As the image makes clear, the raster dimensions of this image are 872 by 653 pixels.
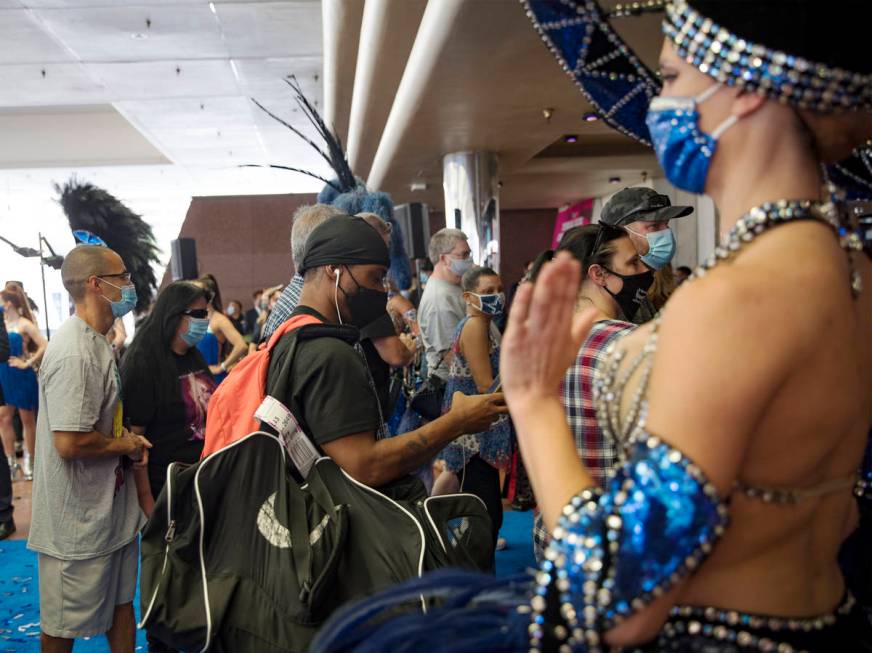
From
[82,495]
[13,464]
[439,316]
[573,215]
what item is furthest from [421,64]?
[573,215]

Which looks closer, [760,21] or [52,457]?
[760,21]

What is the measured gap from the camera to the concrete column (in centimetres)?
830

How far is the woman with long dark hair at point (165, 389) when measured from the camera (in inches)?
121

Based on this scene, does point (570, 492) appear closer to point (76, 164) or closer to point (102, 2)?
point (102, 2)

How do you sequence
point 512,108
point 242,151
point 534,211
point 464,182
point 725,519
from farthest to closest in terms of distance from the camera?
point 534,211 → point 242,151 → point 464,182 → point 512,108 → point 725,519

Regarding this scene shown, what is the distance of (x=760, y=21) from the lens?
2.92 feet

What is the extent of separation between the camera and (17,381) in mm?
6926

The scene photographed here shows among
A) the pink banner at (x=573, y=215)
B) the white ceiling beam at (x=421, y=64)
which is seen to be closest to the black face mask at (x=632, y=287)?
the white ceiling beam at (x=421, y=64)

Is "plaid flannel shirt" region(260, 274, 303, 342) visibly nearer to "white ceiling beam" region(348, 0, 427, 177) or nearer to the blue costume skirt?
"white ceiling beam" region(348, 0, 427, 177)

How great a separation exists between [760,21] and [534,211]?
16.4 meters

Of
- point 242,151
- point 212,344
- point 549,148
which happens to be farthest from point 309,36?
point 242,151

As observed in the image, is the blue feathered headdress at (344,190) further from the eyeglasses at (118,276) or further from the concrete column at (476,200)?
the concrete column at (476,200)

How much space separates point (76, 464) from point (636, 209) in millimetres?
2125

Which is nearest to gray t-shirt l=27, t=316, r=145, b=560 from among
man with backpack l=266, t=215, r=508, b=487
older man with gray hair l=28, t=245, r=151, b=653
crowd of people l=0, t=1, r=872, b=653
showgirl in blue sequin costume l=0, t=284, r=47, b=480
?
older man with gray hair l=28, t=245, r=151, b=653
